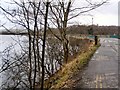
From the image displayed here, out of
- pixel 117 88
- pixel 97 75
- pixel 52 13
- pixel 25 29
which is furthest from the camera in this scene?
pixel 52 13

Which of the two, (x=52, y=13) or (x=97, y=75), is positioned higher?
(x=52, y=13)

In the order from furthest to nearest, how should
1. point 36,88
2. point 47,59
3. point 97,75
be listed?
point 47,59, point 36,88, point 97,75

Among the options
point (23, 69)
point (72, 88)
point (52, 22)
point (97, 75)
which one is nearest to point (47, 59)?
point (52, 22)

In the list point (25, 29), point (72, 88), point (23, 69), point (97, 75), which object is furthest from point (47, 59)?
point (72, 88)

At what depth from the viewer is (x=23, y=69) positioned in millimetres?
22734

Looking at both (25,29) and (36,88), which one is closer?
(36,88)

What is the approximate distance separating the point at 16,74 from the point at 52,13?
6.67 metres

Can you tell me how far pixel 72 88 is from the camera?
13883 millimetres

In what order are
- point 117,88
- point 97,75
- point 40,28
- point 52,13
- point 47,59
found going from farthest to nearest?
point 47,59 < point 52,13 < point 40,28 < point 97,75 < point 117,88

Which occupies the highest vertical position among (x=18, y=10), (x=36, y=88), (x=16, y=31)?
(x=18, y=10)

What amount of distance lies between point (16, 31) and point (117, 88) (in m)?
9.66

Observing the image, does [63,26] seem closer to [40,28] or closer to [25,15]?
[40,28]

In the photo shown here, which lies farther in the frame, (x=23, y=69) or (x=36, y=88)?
(x=23, y=69)

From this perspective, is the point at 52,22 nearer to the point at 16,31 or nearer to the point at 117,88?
the point at 16,31
